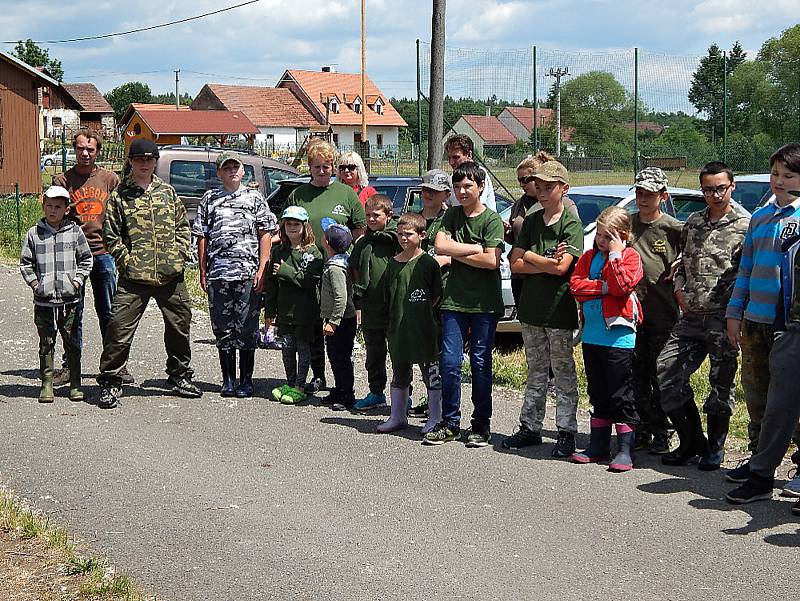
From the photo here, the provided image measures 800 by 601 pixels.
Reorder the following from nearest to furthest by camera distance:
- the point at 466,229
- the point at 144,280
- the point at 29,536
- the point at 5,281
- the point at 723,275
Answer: the point at 29,536 → the point at 723,275 → the point at 466,229 → the point at 144,280 → the point at 5,281

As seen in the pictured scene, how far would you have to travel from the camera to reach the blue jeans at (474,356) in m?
7.27

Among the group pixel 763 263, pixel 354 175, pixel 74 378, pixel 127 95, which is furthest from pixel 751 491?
pixel 127 95

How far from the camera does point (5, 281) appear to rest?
53.6 feet

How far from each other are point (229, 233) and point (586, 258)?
10.4 feet

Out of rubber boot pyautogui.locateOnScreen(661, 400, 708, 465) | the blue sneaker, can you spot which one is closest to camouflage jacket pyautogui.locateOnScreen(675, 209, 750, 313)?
rubber boot pyautogui.locateOnScreen(661, 400, 708, 465)

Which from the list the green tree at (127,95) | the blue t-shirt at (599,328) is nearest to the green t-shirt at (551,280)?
the blue t-shirt at (599,328)

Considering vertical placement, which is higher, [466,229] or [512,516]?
[466,229]

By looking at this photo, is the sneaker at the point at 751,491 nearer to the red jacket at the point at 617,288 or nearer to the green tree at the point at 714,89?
the red jacket at the point at 617,288

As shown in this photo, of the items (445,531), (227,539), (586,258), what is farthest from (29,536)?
(586,258)

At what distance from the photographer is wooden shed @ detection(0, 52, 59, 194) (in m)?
33.6

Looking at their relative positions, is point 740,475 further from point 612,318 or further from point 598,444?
point 612,318

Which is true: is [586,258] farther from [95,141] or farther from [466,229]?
[95,141]

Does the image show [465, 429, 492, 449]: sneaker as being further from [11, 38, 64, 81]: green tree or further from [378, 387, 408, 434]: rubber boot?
[11, 38, 64, 81]: green tree

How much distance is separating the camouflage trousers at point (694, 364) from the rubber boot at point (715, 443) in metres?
0.07
